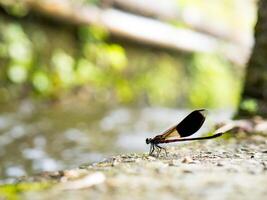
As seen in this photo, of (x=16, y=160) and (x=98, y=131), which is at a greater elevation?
(x=98, y=131)

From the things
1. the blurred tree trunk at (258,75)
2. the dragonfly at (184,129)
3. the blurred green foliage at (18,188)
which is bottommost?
the blurred green foliage at (18,188)

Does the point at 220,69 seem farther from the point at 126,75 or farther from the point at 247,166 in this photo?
the point at 247,166

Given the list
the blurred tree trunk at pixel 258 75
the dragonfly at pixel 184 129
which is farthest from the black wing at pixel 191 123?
the blurred tree trunk at pixel 258 75

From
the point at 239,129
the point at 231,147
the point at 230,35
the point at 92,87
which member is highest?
the point at 230,35

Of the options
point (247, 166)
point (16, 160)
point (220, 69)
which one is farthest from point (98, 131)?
point (220, 69)

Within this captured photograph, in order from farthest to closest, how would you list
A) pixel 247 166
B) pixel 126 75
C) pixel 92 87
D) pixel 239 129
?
1. pixel 126 75
2. pixel 92 87
3. pixel 239 129
4. pixel 247 166

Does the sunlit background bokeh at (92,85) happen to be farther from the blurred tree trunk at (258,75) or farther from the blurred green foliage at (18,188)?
the blurred green foliage at (18,188)

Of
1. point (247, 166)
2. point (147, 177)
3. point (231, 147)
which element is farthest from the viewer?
point (231, 147)

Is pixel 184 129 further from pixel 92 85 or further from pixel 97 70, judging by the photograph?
pixel 97 70
